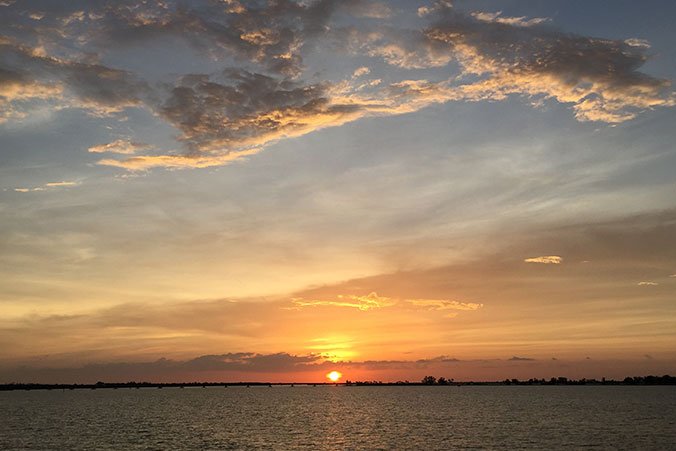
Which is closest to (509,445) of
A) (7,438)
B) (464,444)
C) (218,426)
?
(464,444)

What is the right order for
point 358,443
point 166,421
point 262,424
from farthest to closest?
point 166,421 < point 262,424 < point 358,443

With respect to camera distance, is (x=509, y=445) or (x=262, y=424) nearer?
(x=509, y=445)

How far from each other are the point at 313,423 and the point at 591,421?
70596mm

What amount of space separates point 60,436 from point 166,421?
134ft

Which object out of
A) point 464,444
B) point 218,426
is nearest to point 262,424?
point 218,426

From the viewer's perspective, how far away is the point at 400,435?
106m

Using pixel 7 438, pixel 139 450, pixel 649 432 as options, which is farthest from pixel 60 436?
pixel 649 432

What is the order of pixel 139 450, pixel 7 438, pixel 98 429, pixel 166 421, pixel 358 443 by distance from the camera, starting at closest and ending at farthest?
pixel 139 450 < pixel 358 443 < pixel 7 438 < pixel 98 429 < pixel 166 421

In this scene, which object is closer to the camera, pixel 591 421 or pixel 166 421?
pixel 591 421

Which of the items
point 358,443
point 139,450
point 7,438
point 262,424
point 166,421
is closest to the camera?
point 139,450

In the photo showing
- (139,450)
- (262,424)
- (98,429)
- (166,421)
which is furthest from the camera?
(166,421)

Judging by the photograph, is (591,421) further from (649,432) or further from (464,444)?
(464,444)

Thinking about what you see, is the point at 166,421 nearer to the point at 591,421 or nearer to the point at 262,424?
the point at 262,424

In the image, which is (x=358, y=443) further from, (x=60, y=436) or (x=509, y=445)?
(x=60, y=436)
